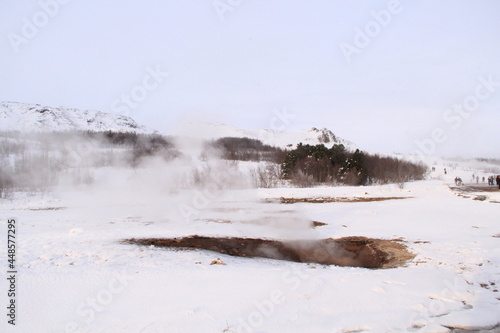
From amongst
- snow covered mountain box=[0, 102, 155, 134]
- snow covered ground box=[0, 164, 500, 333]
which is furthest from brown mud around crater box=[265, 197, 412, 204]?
snow covered mountain box=[0, 102, 155, 134]

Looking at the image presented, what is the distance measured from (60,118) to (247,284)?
160892 mm

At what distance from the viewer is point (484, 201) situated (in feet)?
51.5

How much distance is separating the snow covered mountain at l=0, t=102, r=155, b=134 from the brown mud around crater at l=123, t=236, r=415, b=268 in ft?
388

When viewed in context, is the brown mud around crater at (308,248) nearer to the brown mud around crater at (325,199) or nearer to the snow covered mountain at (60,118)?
the brown mud around crater at (325,199)

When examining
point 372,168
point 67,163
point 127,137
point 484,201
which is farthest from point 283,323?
point 372,168

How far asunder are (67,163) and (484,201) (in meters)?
29.6

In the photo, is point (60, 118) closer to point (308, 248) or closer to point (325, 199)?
point (325, 199)

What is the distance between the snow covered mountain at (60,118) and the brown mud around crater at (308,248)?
118356 millimetres

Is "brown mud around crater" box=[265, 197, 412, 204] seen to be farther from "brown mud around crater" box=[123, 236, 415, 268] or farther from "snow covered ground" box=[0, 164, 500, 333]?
"brown mud around crater" box=[123, 236, 415, 268]

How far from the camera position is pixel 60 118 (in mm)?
141625

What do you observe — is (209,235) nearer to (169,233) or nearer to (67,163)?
(169,233)

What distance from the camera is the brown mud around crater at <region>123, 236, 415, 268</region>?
8.18 metres

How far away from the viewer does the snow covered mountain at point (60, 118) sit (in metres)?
127

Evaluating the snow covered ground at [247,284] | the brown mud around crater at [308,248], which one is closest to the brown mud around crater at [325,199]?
the snow covered ground at [247,284]
